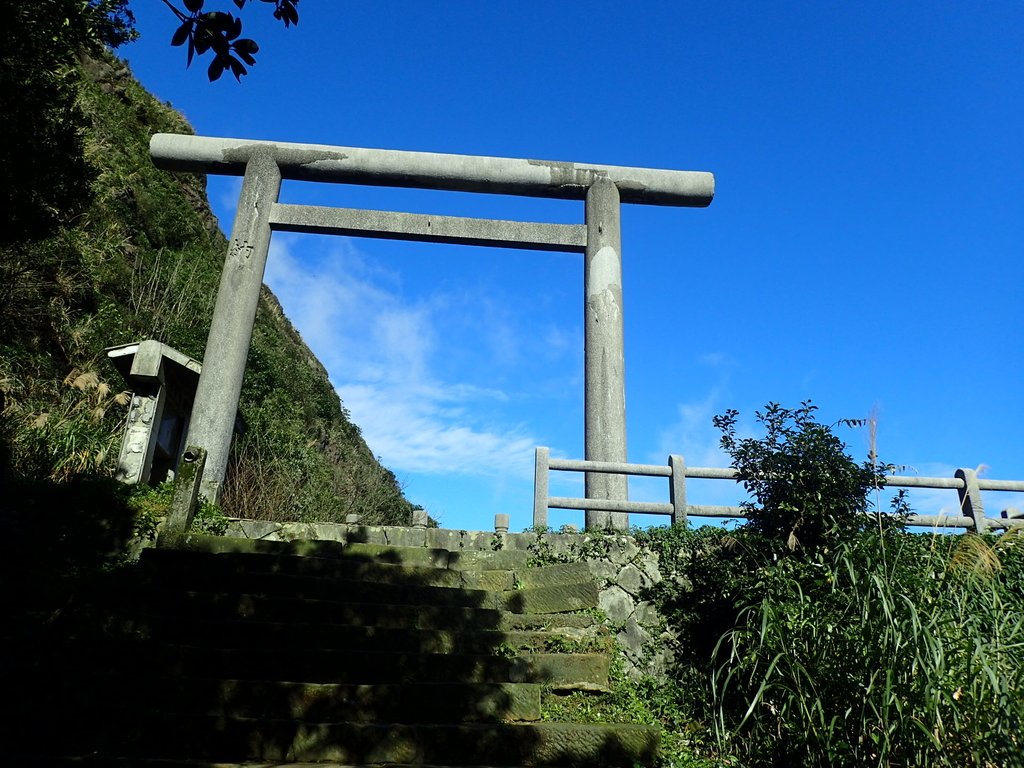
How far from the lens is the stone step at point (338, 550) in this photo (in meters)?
5.19

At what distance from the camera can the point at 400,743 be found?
3.43m

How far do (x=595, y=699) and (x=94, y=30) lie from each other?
688 cm

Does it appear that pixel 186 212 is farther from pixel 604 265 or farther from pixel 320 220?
pixel 604 265

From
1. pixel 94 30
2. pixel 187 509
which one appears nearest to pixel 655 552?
pixel 187 509

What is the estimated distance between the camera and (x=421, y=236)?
7.40 meters

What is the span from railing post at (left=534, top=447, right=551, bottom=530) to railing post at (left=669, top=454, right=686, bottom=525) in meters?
1.17

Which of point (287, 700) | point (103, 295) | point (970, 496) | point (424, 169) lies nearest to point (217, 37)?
point (287, 700)

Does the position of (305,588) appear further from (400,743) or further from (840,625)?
(840,625)

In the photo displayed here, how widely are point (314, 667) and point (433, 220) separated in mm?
4920

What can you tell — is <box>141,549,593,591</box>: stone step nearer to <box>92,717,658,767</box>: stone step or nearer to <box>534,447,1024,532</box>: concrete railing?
<box>534,447,1024,532</box>: concrete railing

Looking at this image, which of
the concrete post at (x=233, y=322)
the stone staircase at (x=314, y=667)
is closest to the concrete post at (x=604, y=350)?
the stone staircase at (x=314, y=667)

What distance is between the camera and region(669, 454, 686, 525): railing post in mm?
6203

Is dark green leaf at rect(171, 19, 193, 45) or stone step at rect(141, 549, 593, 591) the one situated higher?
dark green leaf at rect(171, 19, 193, 45)

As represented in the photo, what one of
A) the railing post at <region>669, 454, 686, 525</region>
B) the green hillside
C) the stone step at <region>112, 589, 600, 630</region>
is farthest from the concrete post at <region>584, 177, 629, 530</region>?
the green hillside
